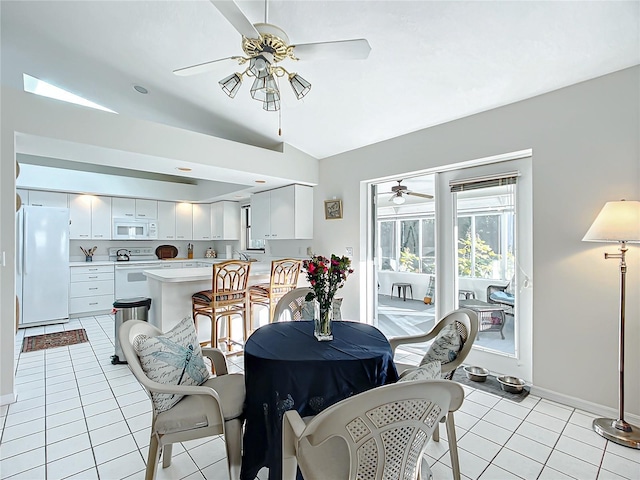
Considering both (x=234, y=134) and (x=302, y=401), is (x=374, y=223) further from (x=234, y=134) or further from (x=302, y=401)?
(x=302, y=401)

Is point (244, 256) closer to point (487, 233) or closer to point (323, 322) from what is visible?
point (487, 233)

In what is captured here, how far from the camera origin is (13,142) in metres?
2.66

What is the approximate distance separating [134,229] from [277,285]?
156 inches

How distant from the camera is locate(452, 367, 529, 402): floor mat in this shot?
106 inches

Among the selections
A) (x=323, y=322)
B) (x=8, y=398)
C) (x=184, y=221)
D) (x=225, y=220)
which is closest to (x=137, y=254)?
(x=184, y=221)

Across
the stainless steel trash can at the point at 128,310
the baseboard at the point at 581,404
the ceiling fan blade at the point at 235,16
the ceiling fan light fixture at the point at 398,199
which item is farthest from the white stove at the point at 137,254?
the baseboard at the point at 581,404

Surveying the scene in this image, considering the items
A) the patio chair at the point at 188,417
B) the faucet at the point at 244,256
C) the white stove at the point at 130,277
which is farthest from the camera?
the faucet at the point at 244,256

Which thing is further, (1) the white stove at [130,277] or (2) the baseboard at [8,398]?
(1) the white stove at [130,277]

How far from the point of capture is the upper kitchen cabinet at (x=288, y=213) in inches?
186

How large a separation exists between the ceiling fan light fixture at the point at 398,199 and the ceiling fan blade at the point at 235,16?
2.59 meters

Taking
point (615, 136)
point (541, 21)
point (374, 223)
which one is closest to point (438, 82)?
point (541, 21)

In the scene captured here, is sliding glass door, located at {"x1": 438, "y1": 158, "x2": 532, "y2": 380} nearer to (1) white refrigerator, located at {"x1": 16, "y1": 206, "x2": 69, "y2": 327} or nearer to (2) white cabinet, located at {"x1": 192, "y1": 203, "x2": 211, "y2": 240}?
(2) white cabinet, located at {"x1": 192, "y1": 203, "x2": 211, "y2": 240}

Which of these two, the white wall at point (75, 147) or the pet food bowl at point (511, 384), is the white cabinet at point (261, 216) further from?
the pet food bowl at point (511, 384)

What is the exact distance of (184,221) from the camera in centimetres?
675
